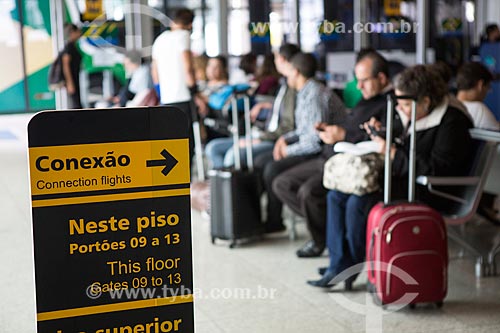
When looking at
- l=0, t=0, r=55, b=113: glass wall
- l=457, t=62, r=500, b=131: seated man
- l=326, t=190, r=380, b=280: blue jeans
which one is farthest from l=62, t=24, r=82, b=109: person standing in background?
l=326, t=190, r=380, b=280: blue jeans

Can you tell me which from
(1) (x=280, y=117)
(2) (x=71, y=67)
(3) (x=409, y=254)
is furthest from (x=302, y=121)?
(2) (x=71, y=67)

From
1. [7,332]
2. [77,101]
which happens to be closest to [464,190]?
[7,332]

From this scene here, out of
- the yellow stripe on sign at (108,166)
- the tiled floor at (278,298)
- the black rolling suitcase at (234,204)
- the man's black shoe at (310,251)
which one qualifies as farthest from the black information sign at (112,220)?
the black rolling suitcase at (234,204)

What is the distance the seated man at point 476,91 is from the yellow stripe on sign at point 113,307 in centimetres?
318

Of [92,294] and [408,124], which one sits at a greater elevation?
[408,124]

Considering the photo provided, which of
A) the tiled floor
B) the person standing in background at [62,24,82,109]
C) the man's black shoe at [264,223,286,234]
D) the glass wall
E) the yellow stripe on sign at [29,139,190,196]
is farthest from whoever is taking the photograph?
the glass wall

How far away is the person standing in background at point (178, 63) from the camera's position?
21.5ft

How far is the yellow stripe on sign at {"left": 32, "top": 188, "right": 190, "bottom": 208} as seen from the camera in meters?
2.13

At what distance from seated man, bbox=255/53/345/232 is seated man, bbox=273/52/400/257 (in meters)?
0.14

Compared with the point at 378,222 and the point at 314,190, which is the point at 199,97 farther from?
the point at 378,222

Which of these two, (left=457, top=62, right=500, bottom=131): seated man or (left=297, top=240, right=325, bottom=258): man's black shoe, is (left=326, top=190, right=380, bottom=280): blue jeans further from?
(left=457, top=62, right=500, bottom=131): seated man

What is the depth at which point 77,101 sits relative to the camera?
1010 cm

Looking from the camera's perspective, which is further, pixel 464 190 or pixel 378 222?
pixel 464 190

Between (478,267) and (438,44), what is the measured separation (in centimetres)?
543
